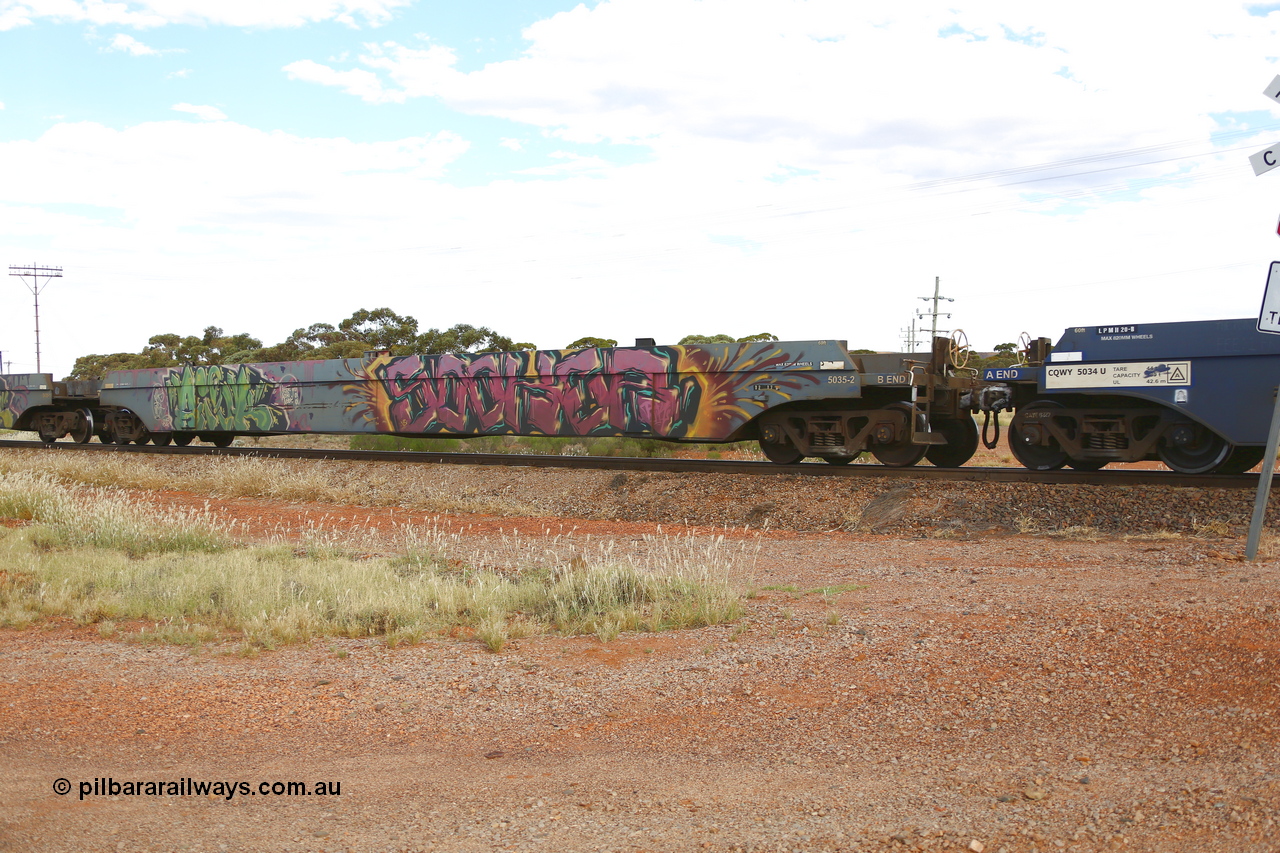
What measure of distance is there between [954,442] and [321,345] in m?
45.0

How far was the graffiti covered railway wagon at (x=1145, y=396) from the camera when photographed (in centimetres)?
1192

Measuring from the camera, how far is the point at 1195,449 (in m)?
12.8

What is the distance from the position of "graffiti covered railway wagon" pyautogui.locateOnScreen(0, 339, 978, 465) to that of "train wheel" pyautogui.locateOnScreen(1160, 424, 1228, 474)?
3104mm

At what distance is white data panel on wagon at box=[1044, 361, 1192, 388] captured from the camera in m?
12.3

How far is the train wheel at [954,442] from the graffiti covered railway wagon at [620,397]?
2 cm

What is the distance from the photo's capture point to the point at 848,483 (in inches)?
541

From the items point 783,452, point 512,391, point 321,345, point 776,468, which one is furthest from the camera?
point 321,345

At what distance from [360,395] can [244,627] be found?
1405cm

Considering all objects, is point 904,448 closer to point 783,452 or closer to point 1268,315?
point 783,452

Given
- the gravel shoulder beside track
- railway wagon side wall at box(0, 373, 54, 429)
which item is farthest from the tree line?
the gravel shoulder beside track

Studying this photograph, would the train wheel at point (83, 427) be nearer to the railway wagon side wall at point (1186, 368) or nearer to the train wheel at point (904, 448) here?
the train wheel at point (904, 448)

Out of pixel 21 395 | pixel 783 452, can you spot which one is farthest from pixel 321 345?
pixel 783 452

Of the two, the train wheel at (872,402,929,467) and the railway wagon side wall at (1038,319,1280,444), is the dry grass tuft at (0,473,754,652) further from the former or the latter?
the railway wagon side wall at (1038,319,1280,444)

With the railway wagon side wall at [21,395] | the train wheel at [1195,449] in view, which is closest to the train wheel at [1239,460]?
the train wheel at [1195,449]
